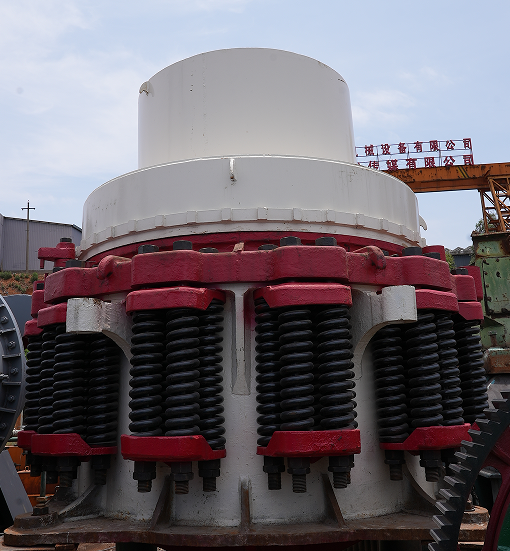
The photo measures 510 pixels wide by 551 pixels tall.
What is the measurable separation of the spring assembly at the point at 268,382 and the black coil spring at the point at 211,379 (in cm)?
35

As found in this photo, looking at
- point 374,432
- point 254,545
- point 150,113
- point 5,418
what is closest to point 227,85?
point 150,113

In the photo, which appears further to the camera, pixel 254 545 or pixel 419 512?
pixel 419 512

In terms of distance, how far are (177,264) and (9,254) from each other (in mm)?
47897

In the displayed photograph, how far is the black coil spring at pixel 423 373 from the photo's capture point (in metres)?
5.23

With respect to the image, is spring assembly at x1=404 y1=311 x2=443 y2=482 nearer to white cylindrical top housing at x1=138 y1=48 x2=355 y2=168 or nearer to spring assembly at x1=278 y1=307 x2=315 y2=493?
spring assembly at x1=278 y1=307 x2=315 y2=493

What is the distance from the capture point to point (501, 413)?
4.11m

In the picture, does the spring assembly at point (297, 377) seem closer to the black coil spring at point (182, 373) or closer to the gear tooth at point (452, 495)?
the black coil spring at point (182, 373)

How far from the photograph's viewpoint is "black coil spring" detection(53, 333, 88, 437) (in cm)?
555

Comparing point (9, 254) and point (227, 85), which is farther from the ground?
point (9, 254)

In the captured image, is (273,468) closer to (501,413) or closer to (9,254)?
(501,413)

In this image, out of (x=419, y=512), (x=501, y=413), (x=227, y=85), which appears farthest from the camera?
(x=227, y=85)

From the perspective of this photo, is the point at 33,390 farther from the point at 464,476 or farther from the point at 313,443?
the point at 464,476

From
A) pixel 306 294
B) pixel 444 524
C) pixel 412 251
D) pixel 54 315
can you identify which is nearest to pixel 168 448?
pixel 306 294

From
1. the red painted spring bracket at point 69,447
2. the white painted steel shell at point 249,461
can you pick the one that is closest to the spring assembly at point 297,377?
the white painted steel shell at point 249,461
